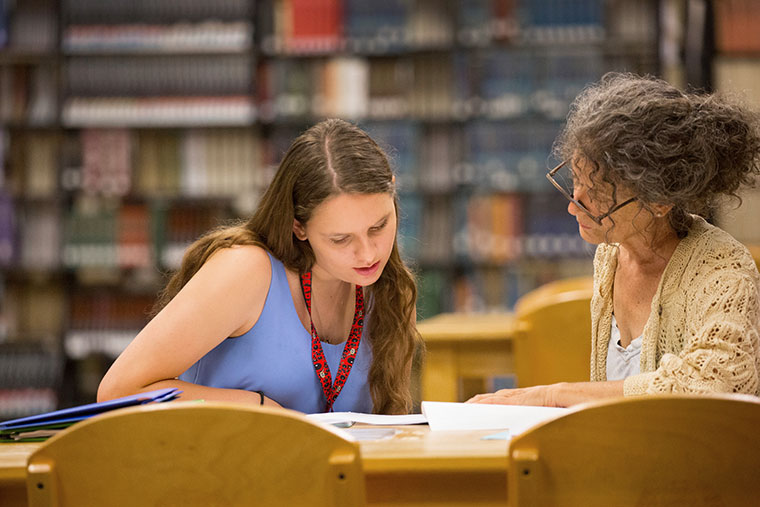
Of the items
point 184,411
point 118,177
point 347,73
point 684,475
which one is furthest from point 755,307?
point 118,177

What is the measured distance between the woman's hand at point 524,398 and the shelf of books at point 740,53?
2.90m

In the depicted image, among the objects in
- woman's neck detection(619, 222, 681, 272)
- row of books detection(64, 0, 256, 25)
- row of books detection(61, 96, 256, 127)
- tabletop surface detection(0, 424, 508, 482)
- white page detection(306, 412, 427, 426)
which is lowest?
white page detection(306, 412, 427, 426)

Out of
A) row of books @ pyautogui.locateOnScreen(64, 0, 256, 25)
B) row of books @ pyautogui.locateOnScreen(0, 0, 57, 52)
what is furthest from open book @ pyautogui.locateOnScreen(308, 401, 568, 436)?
row of books @ pyautogui.locateOnScreen(0, 0, 57, 52)

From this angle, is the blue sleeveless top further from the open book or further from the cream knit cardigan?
the cream knit cardigan

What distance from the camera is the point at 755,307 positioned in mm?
1494

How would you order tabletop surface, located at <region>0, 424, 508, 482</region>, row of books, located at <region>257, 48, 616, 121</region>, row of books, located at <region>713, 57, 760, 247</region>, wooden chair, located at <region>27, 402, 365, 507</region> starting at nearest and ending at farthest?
wooden chair, located at <region>27, 402, 365, 507</region>
tabletop surface, located at <region>0, 424, 508, 482</region>
row of books, located at <region>713, 57, 760, 247</region>
row of books, located at <region>257, 48, 616, 121</region>

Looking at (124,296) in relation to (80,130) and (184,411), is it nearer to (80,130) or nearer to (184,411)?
(80,130)

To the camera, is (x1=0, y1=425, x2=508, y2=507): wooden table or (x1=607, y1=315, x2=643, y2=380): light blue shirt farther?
(x1=607, y1=315, x2=643, y2=380): light blue shirt

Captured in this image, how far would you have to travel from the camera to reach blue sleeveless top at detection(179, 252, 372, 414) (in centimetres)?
176

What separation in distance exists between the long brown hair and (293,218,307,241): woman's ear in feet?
0.05

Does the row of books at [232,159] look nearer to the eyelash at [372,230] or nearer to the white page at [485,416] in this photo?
the eyelash at [372,230]

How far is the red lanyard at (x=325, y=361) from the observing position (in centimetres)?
179

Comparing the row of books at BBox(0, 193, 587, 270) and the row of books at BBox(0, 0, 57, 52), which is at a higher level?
the row of books at BBox(0, 0, 57, 52)

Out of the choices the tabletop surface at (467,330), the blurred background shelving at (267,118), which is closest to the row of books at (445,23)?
the blurred background shelving at (267,118)
